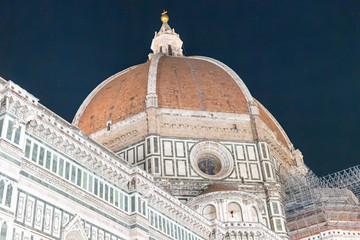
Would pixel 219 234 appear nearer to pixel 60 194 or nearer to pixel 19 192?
pixel 60 194

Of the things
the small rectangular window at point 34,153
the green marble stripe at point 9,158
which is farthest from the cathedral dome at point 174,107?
the green marble stripe at point 9,158

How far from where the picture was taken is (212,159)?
3744 cm

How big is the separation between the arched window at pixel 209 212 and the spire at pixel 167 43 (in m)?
23.3

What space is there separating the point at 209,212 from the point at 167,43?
25604 millimetres

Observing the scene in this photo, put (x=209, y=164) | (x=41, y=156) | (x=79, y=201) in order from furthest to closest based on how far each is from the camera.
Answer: (x=209, y=164) < (x=79, y=201) < (x=41, y=156)

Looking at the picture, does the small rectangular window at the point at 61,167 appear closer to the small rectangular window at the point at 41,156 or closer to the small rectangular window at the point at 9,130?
the small rectangular window at the point at 41,156

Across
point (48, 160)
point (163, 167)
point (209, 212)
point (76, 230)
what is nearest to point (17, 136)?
point (48, 160)

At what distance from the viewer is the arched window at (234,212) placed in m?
30.8

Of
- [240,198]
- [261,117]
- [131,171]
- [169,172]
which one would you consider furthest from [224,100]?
[131,171]

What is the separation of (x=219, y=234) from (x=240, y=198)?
3122 millimetres

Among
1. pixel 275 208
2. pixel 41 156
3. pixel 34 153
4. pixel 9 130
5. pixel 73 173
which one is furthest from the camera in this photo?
pixel 275 208

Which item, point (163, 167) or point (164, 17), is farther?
point (164, 17)

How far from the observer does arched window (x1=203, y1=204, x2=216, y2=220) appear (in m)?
31.1

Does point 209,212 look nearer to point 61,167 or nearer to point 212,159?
point 212,159
